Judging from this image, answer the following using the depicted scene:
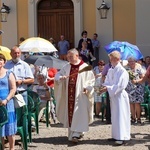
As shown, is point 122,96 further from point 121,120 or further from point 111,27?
point 111,27

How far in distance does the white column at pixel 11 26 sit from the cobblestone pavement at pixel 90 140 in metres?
8.77

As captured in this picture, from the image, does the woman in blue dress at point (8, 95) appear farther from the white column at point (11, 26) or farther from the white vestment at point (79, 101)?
the white column at point (11, 26)

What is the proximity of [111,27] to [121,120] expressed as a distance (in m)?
9.55

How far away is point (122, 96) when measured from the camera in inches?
330

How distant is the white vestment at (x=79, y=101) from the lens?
28.0 ft

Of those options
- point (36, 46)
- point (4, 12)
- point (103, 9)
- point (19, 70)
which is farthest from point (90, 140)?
point (4, 12)

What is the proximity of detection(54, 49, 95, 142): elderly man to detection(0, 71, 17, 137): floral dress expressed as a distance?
1600 mm

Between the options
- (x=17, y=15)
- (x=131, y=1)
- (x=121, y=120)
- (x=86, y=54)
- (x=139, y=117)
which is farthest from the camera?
(x=17, y=15)

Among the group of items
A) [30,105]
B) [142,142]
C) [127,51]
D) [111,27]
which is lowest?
[142,142]

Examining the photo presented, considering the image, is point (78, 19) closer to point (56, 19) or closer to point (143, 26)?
point (56, 19)

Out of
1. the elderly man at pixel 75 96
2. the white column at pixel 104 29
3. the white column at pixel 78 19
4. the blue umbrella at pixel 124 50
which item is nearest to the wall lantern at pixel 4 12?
the white column at pixel 78 19

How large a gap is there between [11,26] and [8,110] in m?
12.0

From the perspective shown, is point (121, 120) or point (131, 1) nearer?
point (121, 120)

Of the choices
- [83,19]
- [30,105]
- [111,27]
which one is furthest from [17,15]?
[30,105]
